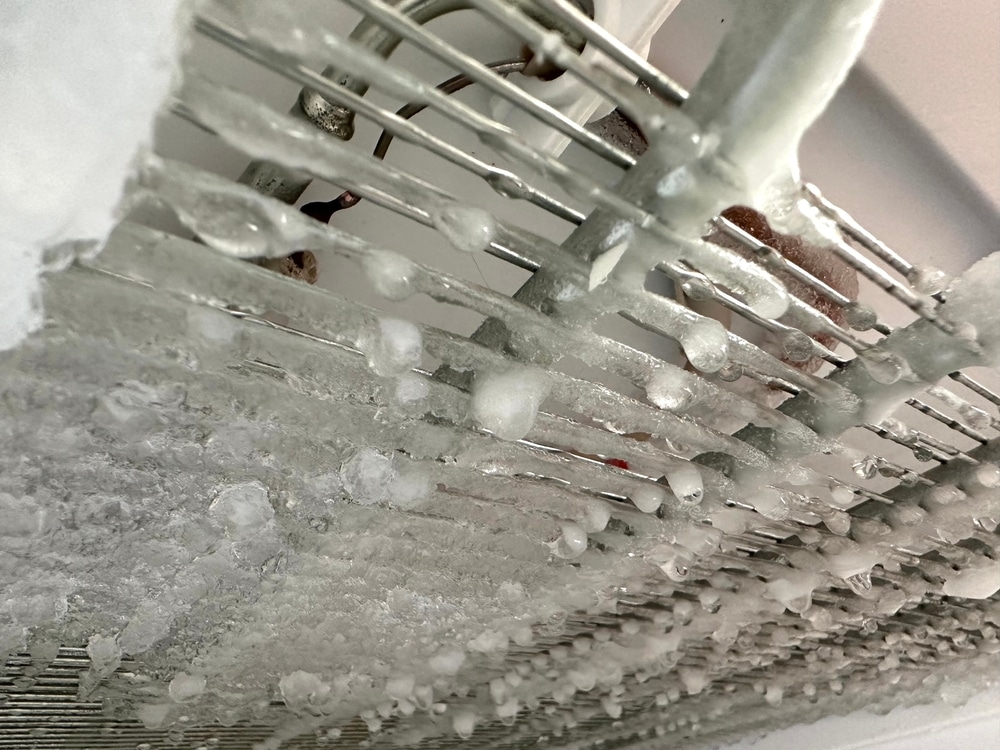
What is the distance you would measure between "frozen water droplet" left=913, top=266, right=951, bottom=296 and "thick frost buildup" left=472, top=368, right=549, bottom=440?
31 centimetres

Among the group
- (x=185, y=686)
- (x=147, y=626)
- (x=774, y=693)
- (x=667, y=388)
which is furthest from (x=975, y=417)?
(x=774, y=693)

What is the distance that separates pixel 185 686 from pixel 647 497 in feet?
2.40

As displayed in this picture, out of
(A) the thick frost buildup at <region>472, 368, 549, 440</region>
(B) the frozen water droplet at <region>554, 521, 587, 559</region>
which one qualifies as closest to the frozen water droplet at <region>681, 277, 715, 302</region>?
(A) the thick frost buildup at <region>472, 368, 549, 440</region>

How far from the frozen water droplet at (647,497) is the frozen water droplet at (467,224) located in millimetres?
447

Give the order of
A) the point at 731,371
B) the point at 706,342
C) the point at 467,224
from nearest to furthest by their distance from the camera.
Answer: the point at 467,224, the point at 706,342, the point at 731,371

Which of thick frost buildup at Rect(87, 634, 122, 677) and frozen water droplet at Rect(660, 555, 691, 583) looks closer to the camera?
thick frost buildup at Rect(87, 634, 122, 677)

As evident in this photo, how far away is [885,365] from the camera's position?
24.8 inches

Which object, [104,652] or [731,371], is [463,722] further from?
[731,371]

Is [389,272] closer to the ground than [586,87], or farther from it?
closer to the ground

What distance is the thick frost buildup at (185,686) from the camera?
1.00 metres

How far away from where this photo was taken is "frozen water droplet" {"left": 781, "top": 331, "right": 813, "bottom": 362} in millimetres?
625

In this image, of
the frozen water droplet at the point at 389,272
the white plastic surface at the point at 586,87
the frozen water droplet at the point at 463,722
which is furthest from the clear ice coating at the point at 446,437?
the frozen water droplet at the point at 463,722

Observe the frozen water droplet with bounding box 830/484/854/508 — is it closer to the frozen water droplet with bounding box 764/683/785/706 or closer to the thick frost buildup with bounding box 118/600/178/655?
the thick frost buildup with bounding box 118/600/178/655

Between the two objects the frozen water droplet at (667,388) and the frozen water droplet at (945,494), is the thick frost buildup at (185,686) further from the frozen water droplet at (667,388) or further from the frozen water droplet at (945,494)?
the frozen water droplet at (945,494)
